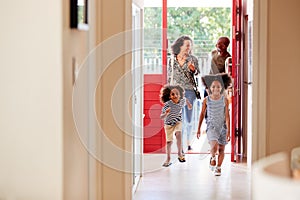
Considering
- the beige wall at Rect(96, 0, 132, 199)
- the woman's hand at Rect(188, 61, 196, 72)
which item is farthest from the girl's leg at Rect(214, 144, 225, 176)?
the beige wall at Rect(96, 0, 132, 199)

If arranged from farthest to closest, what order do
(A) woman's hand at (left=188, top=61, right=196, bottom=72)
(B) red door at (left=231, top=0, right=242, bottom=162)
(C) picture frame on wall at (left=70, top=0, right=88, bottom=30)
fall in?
(B) red door at (left=231, top=0, right=242, bottom=162)
(A) woman's hand at (left=188, top=61, right=196, bottom=72)
(C) picture frame on wall at (left=70, top=0, right=88, bottom=30)

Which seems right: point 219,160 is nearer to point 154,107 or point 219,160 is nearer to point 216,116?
point 216,116

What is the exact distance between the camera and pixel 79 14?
8.76ft

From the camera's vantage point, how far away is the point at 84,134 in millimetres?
2967

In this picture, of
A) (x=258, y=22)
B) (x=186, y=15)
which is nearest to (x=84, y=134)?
(x=258, y=22)

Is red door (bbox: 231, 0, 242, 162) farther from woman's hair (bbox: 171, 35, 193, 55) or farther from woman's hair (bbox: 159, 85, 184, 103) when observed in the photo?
woman's hair (bbox: 159, 85, 184, 103)

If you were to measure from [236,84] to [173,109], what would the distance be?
49.8 inches

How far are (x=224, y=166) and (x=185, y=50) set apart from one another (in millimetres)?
1630

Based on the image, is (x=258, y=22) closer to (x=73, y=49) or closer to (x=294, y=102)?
(x=294, y=102)

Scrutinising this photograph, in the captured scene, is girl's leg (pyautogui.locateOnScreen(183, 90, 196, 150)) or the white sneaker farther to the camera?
the white sneaker

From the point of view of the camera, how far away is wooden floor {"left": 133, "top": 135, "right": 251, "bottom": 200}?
4.46m

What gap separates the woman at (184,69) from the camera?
4.95m
